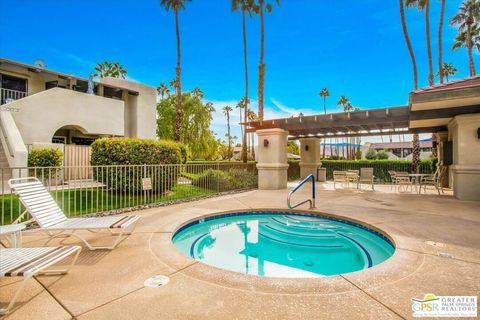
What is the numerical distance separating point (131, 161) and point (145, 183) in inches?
79.1

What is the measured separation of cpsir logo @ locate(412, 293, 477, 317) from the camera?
219 centimetres

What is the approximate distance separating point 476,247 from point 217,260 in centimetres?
419

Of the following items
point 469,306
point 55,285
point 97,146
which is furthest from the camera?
point 97,146

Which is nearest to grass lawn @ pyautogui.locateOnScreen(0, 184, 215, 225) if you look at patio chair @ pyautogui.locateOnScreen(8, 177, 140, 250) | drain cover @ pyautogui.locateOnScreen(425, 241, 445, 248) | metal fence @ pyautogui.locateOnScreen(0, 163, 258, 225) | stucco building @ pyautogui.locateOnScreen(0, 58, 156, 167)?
metal fence @ pyautogui.locateOnScreen(0, 163, 258, 225)

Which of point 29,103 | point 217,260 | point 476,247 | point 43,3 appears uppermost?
point 43,3

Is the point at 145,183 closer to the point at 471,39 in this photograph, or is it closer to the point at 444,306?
the point at 444,306

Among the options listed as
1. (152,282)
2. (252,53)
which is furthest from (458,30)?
(152,282)

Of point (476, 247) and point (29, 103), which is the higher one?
point (29, 103)

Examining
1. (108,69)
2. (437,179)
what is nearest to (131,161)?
(437,179)

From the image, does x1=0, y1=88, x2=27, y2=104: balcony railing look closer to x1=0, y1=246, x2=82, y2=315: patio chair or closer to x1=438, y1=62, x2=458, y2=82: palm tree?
x1=0, y1=246, x2=82, y2=315: patio chair

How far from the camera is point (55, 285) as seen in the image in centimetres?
270

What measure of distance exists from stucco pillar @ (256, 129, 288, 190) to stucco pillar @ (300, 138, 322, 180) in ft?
14.8

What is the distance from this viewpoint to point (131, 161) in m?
8.59

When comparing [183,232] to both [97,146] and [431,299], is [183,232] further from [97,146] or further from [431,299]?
[97,146]
